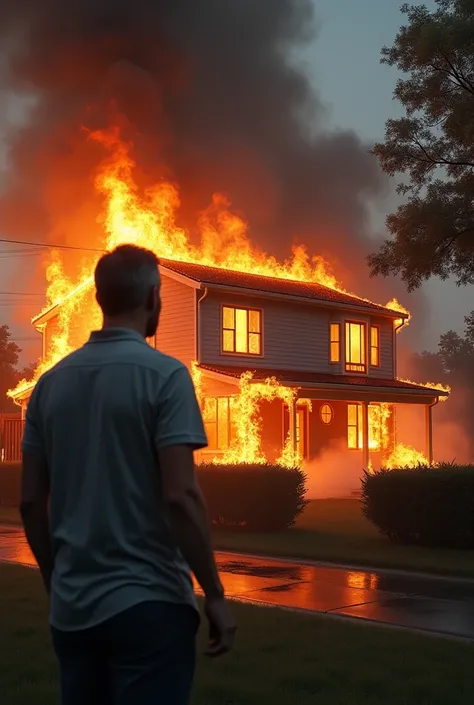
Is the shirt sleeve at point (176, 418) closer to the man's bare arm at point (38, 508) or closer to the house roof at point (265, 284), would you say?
the man's bare arm at point (38, 508)

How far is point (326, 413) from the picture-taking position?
32125 millimetres

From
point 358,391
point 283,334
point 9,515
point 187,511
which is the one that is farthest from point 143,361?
point 358,391

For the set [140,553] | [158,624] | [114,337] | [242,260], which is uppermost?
[242,260]

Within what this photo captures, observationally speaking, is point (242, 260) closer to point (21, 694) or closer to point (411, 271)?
point (411, 271)

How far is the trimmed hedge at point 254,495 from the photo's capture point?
681 inches

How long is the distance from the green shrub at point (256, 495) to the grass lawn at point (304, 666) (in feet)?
27.6

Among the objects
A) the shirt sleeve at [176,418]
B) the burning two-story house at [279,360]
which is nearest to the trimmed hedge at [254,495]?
the burning two-story house at [279,360]

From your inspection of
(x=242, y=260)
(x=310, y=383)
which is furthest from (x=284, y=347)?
(x=242, y=260)

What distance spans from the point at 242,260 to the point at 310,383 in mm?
9737

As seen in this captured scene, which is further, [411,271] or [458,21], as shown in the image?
[411,271]

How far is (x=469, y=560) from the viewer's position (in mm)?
13297

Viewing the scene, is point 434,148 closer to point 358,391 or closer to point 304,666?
point 358,391

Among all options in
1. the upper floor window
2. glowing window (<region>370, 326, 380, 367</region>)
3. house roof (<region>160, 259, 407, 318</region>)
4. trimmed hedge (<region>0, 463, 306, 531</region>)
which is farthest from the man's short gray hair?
glowing window (<region>370, 326, 380, 367</region>)

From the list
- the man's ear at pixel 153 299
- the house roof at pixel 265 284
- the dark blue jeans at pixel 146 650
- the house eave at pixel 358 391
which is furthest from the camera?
the house roof at pixel 265 284
